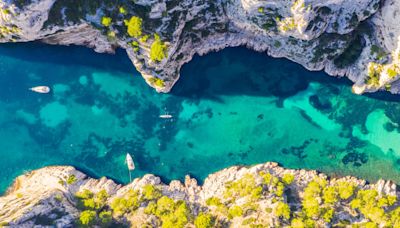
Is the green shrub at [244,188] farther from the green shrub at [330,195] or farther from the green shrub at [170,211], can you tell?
the green shrub at [330,195]

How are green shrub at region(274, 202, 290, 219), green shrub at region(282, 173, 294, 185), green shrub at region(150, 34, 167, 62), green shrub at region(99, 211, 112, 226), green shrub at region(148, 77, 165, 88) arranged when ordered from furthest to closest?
green shrub at region(148, 77, 165, 88), green shrub at region(282, 173, 294, 185), green shrub at region(99, 211, 112, 226), green shrub at region(150, 34, 167, 62), green shrub at region(274, 202, 290, 219)

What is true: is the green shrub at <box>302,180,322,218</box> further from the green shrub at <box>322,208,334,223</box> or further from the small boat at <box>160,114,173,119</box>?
the small boat at <box>160,114,173,119</box>

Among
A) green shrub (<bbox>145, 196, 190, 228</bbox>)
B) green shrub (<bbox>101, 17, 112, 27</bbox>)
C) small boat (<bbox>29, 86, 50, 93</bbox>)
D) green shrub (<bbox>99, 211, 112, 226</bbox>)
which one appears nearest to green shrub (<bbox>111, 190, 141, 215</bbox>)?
green shrub (<bbox>99, 211, 112, 226</bbox>)

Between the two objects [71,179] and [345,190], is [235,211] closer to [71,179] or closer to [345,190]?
[345,190]

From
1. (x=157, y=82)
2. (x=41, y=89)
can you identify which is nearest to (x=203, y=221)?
(x=157, y=82)

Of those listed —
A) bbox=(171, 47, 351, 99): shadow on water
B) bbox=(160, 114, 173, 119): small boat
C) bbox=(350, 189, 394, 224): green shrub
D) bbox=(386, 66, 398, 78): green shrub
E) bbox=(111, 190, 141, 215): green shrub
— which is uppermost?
bbox=(386, 66, 398, 78): green shrub

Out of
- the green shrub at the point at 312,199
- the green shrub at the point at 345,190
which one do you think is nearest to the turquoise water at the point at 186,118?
the green shrub at the point at 345,190

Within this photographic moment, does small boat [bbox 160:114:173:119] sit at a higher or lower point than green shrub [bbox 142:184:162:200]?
higher
